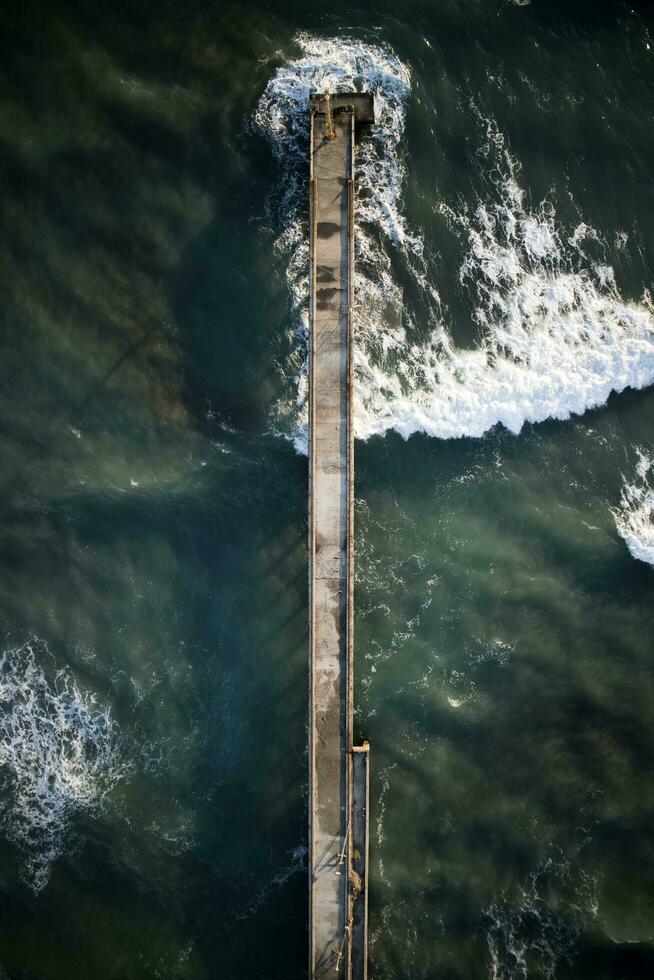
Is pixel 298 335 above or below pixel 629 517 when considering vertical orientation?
above

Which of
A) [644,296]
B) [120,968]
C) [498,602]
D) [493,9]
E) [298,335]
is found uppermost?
[493,9]

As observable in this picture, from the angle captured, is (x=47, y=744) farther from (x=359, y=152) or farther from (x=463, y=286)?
(x=359, y=152)

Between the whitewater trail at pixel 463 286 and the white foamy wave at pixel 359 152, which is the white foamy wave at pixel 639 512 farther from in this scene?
the white foamy wave at pixel 359 152

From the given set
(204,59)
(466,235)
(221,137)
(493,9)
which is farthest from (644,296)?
(204,59)

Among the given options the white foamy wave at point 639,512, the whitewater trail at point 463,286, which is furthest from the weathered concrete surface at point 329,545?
the white foamy wave at point 639,512

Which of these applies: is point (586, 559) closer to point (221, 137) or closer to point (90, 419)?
point (90, 419)

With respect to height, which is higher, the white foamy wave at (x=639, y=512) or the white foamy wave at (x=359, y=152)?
the white foamy wave at (x=359, y=152)
